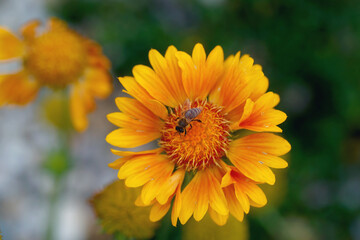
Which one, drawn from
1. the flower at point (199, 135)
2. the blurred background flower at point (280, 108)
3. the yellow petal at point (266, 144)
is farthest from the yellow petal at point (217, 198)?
the blurred background flower at point (280, 108)

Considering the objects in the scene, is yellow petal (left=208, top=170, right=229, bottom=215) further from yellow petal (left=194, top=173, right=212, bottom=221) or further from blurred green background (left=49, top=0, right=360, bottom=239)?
blurred green background (left=49, top=0, right=360, bottom=239)

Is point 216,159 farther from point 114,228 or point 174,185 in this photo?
point 114,228

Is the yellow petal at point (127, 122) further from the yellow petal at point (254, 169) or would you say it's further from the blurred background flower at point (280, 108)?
the blurred background flower at point (280, 108)

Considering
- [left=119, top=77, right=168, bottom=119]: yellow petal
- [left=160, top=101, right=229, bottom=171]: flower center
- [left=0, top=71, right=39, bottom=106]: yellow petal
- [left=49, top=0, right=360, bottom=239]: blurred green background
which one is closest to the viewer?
[left=119, top=77, right=168, bottom=119]: yellow petal

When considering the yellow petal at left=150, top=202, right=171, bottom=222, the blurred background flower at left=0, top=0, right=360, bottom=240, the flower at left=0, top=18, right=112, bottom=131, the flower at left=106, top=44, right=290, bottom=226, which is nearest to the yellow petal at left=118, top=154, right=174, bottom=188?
the flower at left=106, top=44, right=290, bottom=226

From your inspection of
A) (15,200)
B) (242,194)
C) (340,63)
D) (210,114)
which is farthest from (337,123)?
(15,200)

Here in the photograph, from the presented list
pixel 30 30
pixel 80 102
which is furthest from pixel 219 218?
pixel 30 30
